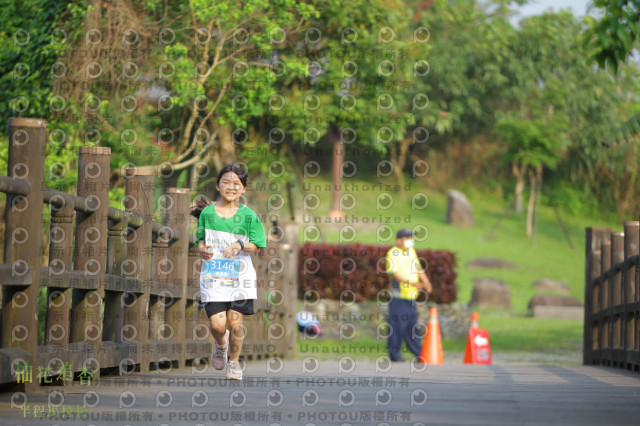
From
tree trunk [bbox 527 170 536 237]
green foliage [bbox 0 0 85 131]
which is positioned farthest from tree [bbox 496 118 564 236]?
green foliage [bbox 0 0 85 131]

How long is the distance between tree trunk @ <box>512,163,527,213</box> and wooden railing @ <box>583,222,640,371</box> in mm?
29696

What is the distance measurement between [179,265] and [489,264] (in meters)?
25.5

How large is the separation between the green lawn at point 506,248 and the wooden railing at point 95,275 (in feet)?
39.8

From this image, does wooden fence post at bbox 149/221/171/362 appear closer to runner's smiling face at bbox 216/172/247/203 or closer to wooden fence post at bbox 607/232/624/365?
runner's smiling face at bbox 216/172/247/203

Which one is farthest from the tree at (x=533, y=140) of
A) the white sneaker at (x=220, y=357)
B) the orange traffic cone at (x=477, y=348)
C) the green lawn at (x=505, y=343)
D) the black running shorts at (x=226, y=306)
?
the black running shorts at (x=226, y=306)

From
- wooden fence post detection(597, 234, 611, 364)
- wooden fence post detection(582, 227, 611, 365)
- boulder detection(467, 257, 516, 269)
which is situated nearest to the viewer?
wooden fence post detection(597, 234, 611, 364)

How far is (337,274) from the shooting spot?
866 inches

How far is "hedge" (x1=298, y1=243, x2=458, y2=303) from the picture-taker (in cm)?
2161

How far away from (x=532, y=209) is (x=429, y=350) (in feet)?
92.9

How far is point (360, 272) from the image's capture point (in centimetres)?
2202

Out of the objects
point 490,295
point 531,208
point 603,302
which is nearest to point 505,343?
point 490,295

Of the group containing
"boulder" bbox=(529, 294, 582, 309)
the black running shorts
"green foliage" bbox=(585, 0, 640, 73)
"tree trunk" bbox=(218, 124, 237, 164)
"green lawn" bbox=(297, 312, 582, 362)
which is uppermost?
"tree trunk" bbox=(218, 124, 237, 164)

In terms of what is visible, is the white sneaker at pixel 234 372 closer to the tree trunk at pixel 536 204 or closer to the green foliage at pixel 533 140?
the tree trunk at pixel 536 204

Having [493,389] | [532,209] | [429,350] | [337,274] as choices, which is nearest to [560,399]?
[493,389]
